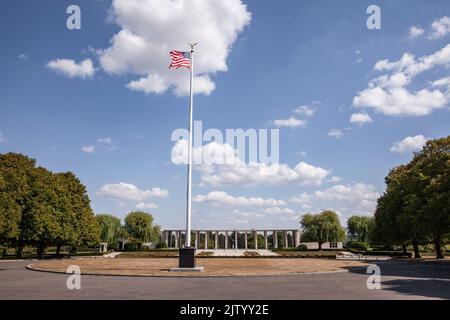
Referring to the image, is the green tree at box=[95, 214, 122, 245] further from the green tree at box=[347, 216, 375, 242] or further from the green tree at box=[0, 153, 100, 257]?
the green tree at box=[347, 216, 375, 242]

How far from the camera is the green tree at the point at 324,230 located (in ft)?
267

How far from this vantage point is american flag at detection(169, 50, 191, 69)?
27406 mm

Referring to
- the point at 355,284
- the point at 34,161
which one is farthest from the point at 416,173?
the point at 34,161

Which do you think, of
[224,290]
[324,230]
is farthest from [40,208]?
[324,230]

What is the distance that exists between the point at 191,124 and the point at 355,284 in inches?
595

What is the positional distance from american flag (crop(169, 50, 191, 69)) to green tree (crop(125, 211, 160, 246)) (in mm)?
74664

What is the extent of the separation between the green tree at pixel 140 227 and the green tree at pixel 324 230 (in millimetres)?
38569

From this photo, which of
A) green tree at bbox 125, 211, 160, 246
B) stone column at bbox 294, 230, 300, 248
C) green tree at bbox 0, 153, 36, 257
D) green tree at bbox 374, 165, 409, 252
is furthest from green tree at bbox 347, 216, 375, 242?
green tree at bbox 0, 153, 36, 257

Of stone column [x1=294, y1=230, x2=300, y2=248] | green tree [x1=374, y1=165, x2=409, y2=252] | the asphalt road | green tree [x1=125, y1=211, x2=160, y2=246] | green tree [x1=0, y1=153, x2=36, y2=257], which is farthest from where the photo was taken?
stone column [x1=294, y1=230, x2=300, y2=248]

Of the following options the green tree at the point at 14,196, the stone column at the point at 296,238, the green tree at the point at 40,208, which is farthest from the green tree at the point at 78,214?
the stone column at the point at 296,238

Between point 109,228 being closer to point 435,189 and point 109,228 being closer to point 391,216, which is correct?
point 391,216

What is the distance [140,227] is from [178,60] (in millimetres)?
74930

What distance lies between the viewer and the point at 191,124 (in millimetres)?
28078
